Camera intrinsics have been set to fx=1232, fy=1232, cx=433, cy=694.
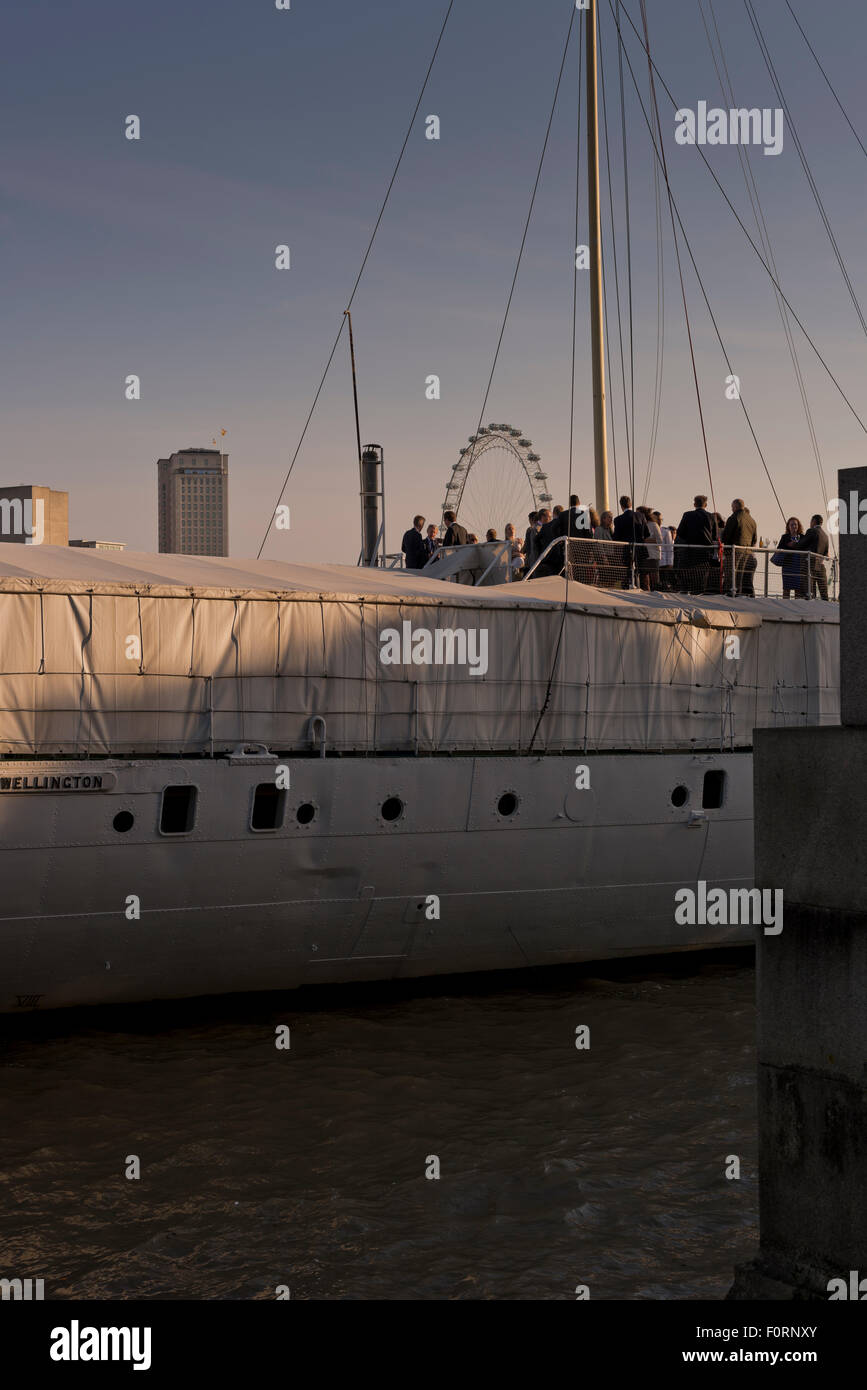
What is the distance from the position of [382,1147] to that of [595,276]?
20.9m

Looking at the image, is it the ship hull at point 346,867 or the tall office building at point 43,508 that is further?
the tall office building at point 43,508

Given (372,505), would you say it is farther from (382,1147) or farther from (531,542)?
(382,1147)

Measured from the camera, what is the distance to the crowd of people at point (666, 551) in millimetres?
21203

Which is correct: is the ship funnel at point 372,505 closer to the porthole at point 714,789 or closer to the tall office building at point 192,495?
the porthole at point 714,789

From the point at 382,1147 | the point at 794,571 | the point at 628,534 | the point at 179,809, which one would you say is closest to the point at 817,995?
the point at 382,1147

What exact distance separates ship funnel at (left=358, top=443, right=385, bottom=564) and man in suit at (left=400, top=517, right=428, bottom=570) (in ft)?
1.90

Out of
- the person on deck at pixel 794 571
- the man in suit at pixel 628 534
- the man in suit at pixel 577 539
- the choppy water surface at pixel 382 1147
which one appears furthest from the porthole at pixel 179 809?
the person on deck at pixel 794 571

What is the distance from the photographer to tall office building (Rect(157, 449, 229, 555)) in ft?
537

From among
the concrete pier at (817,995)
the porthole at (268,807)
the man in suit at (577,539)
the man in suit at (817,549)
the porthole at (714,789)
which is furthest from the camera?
the man in suit at (817,549)

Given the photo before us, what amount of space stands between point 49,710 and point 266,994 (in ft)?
15.7

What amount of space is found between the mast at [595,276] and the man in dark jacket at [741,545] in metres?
3.75

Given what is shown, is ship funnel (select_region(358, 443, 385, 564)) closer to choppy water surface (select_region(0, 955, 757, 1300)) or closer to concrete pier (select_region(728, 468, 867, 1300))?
choppy water surface (select_region(0, 955, 757, 1300))

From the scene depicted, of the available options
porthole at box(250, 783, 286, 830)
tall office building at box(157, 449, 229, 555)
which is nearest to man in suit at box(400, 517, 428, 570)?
porthole at box(250, 783, 286, 830)
